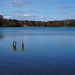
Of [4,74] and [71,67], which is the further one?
[71,67]

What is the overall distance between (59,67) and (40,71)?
2752 millimetres

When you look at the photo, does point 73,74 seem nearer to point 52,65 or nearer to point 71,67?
point 71,67

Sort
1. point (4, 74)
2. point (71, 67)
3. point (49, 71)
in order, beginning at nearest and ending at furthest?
point (4, 74) < point (49, 71) < point (71, 67)

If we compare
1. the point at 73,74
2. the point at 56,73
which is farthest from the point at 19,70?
the point at 73,74

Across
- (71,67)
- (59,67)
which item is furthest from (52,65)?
(71,67)

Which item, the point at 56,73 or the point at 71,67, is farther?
the point at 71,67

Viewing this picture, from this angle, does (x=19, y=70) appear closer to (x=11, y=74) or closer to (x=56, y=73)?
(x=11, y=74)

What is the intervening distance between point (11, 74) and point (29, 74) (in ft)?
5.86

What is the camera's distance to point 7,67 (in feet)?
60.5

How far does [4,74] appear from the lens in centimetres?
1590

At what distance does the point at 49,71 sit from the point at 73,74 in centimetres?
250

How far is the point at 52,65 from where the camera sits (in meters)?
19.4

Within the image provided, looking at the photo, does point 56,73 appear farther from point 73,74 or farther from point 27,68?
point 27,68

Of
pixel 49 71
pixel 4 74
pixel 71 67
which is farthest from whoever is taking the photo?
pixel 71 67
